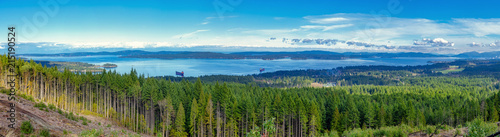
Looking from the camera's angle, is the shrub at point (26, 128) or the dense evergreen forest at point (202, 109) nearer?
the shrub at point (26, 128)

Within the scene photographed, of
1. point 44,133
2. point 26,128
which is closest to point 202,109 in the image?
point 44,133

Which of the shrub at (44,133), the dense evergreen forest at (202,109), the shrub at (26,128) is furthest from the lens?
the dense evergreen forest at (202,109)

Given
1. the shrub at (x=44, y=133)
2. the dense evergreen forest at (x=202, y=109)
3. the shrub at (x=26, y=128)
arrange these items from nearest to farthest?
the shrub at (x=26, y=128)
the shrub at (x=44, y=133)
the dense evergreen forest at (x=202, y=109)

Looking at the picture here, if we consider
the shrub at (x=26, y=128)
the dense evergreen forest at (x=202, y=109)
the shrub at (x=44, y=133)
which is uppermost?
the shrub at (x=26, y=128)

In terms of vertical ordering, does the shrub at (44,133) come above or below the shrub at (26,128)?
below

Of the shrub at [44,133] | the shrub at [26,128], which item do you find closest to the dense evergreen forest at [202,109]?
the shrub at [44,133]

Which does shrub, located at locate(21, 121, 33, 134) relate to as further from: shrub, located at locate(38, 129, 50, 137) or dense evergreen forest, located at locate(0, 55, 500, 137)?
dense evergreen forest, located at locate(0, 55, 500, 137)

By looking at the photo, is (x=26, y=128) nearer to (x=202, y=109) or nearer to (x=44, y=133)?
(x=44, y=133)

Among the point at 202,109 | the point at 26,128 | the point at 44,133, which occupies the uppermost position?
the point at 26,128

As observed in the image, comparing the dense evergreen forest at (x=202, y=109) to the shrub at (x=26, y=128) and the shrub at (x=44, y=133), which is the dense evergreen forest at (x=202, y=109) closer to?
the shrub at (x=44, y=133)

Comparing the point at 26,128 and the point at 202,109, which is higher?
the point at 26,128

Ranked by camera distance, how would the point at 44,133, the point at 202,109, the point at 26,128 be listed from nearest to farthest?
the point at 26,128
the point at 44,133
the point at 202,109

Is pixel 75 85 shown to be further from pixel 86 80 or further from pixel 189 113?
pixel 189 113
